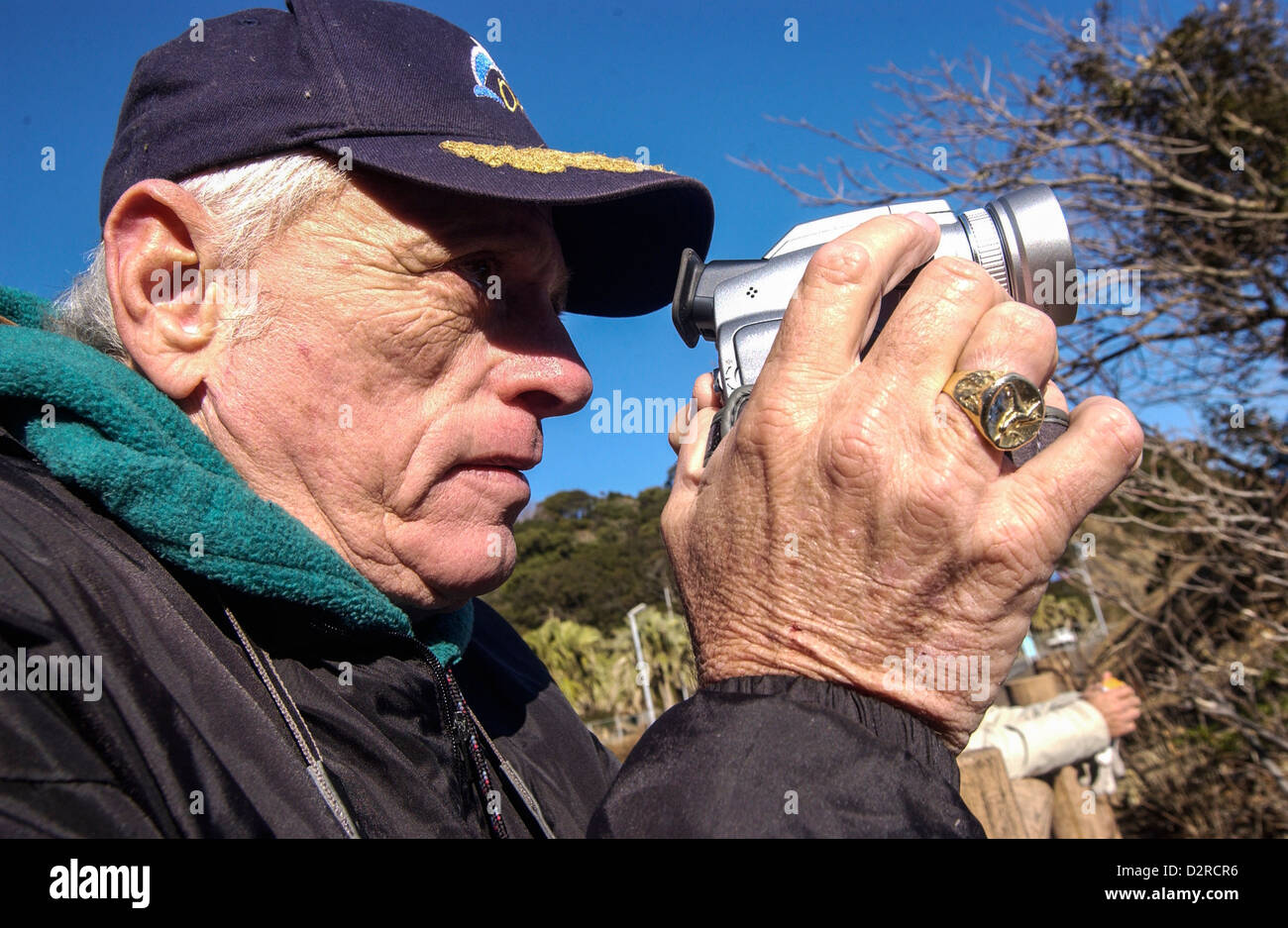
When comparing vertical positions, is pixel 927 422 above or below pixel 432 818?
above

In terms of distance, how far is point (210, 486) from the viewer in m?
1.15

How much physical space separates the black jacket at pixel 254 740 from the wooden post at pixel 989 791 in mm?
1640

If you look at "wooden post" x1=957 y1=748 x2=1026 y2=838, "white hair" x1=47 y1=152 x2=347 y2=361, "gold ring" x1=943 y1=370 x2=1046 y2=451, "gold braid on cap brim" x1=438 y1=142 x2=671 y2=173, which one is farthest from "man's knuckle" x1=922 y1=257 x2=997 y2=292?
"wooden post" x1=957 y1=748 x2=1026 y2=838

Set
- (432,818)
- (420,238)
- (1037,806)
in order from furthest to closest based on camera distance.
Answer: (1037,806) < (420,238) < (432,818)

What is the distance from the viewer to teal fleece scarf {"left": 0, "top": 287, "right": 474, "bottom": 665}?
1.07m

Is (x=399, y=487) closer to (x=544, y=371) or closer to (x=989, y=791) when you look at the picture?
(x=544, y=371)

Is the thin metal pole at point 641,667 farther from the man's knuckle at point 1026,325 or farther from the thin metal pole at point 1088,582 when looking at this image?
the man's knuckle at point 1026,325

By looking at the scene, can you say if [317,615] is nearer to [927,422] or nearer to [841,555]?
[841,555]

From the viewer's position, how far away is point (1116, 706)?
174 inches

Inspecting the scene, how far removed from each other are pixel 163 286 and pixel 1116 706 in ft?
15.5
